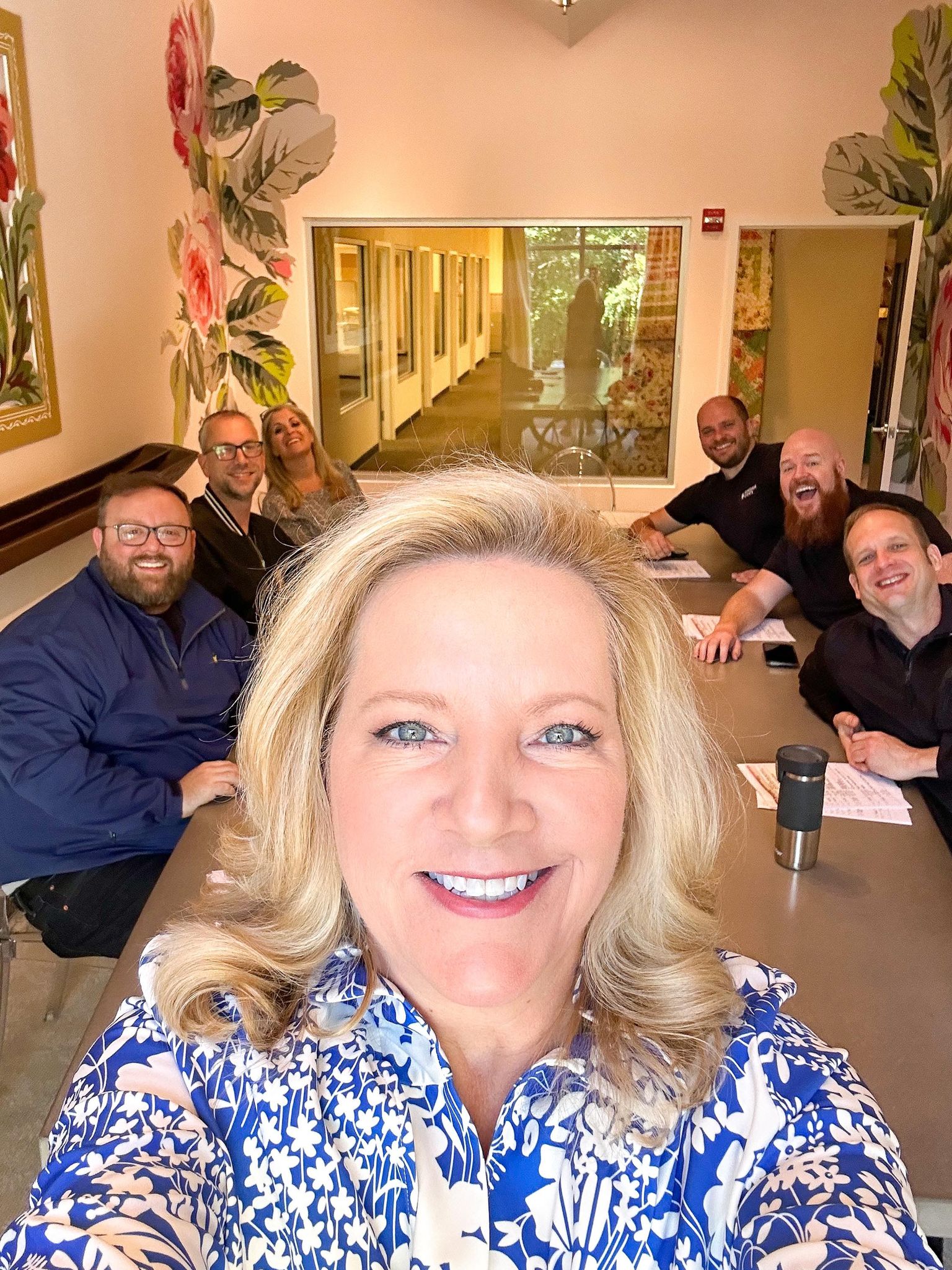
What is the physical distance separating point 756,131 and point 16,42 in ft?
14.3

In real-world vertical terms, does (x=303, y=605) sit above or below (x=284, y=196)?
below

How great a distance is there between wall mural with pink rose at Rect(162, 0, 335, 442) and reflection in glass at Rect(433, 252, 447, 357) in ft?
3.06

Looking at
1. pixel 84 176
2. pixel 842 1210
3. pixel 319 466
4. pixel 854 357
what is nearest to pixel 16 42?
pixel 84 176

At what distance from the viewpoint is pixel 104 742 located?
271 cm

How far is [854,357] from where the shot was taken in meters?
8.58

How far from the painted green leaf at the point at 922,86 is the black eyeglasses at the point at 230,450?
422cm

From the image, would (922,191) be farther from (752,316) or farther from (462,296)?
(462,296)

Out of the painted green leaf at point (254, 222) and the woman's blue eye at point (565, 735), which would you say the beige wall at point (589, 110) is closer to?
the painted green leaf at point (254, 222)

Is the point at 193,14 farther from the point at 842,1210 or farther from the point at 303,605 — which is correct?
the point at 842,1210

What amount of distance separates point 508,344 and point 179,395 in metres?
2.55

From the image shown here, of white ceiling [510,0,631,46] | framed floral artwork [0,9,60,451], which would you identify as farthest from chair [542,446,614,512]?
framed floral artwork [0,9,60,451]

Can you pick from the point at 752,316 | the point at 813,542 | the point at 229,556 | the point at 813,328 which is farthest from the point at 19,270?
the point at 813,328

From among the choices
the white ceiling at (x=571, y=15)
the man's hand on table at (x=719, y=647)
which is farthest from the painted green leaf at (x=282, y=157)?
the man's hand on table at (x=719, y=647)

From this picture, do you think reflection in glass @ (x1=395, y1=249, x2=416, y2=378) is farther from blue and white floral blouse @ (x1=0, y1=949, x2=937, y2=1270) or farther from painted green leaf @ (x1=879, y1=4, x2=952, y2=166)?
blue and white floral blouse @ (x1=0, y1=949, x2=937, y2=1270)
